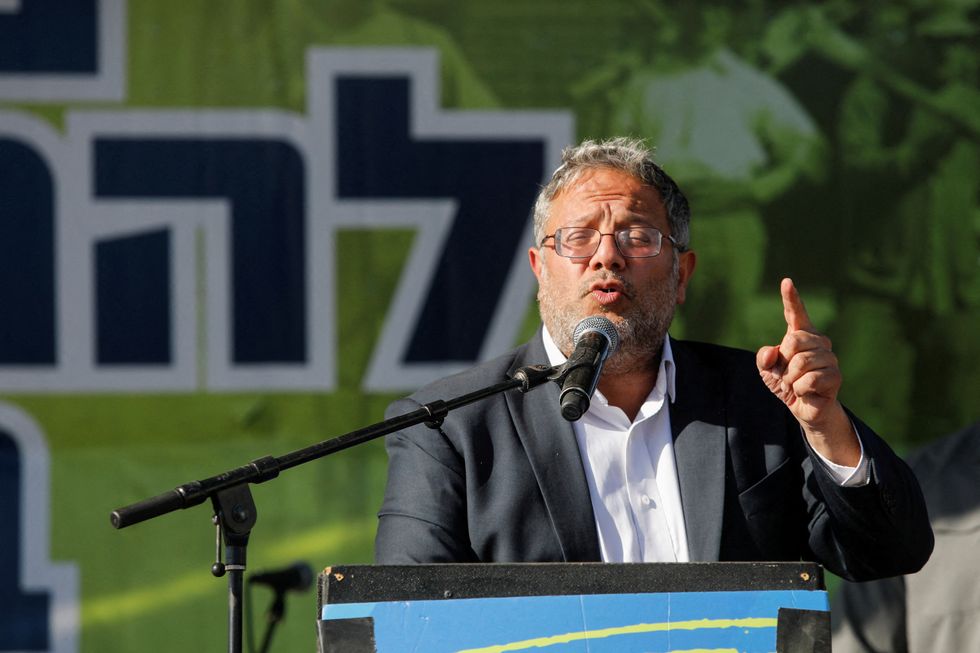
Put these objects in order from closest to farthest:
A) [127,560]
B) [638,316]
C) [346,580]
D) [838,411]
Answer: [346,580] < [838,411] < [638,316] < [127,560]

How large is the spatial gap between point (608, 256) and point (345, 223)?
162cm

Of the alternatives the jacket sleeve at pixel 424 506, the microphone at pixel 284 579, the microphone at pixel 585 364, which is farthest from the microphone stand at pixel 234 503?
the microphone at pixel 284 579

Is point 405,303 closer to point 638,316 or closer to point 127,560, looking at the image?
point 127,560

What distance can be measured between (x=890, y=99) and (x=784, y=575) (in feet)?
8.74

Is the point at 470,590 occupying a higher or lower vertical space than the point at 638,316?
lower

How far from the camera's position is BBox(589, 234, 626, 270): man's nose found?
2.52 m

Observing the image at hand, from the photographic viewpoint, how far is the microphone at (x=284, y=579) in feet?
12.1

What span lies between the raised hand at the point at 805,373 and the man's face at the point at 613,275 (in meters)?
0.45

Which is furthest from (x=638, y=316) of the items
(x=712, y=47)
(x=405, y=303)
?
(x=712, y=47)

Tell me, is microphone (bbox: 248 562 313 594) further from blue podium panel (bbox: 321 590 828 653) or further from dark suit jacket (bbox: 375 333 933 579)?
blue podium panel (bbox: 321 590 828 653)

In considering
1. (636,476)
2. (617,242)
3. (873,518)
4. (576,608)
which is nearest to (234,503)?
(576,608)

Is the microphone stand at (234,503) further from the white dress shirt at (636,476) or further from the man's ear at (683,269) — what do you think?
the man's ear at (683,269)

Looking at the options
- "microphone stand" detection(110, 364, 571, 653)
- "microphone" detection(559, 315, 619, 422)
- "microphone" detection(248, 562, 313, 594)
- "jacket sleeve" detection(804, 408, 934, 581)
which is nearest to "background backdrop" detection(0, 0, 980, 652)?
"microphone" detection(248, 562, 313, 594)

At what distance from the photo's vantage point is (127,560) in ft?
12.6
